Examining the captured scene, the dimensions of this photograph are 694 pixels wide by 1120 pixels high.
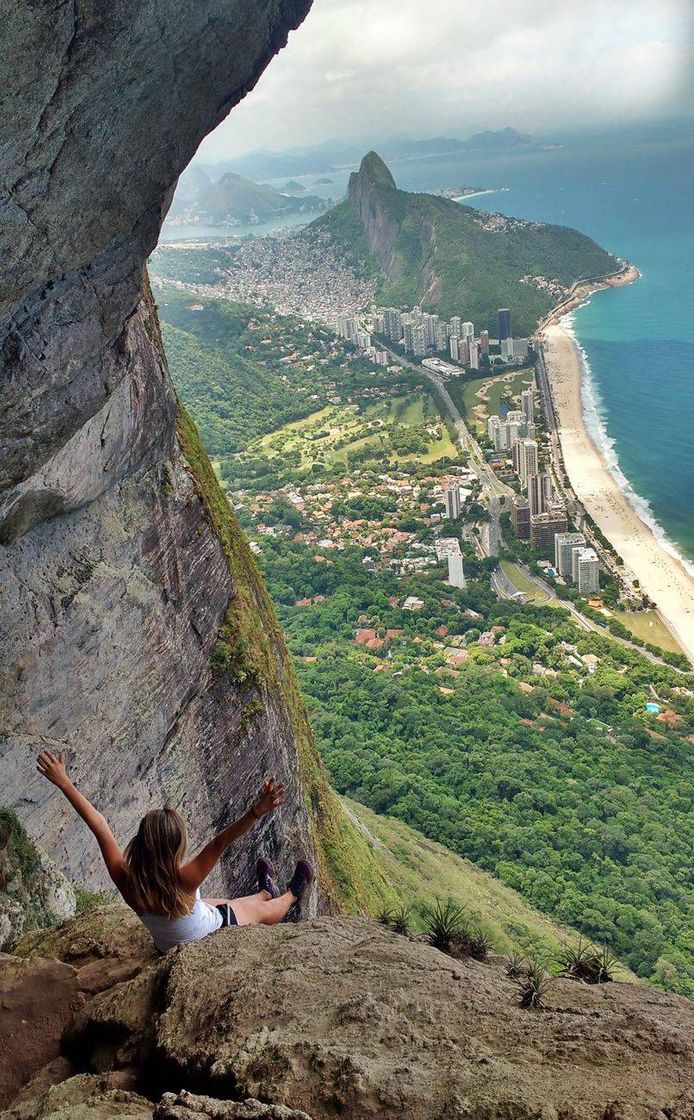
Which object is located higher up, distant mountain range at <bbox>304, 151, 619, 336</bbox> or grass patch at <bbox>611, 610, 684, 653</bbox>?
distant mountain range at <bbox>304, 151, 619, 336</bbox>

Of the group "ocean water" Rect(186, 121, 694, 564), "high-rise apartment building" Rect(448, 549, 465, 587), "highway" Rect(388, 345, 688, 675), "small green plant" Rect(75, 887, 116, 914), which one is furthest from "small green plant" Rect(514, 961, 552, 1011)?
"ocean water" Rect(186, 121, 694, 564)

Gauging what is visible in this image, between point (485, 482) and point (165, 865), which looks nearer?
point (165, 865)

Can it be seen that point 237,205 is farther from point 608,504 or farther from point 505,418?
point 608,504

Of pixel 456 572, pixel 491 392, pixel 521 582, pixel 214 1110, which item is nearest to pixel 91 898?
pixel 214 1110

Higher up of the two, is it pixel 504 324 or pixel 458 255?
pixel 458 255

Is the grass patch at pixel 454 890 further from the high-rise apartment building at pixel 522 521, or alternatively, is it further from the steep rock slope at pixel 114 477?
the high-rise apartment building at pixel 522 521

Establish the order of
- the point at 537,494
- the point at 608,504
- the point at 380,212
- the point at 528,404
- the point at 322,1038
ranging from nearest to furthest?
1. the point at 322,1038
2. the point at 537,494
3. the point at 608,504
4. the point at 528,404
5. the point at 380,212

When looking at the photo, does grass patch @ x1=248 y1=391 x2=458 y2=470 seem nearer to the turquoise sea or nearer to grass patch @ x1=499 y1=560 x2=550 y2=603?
the turquoise sea
